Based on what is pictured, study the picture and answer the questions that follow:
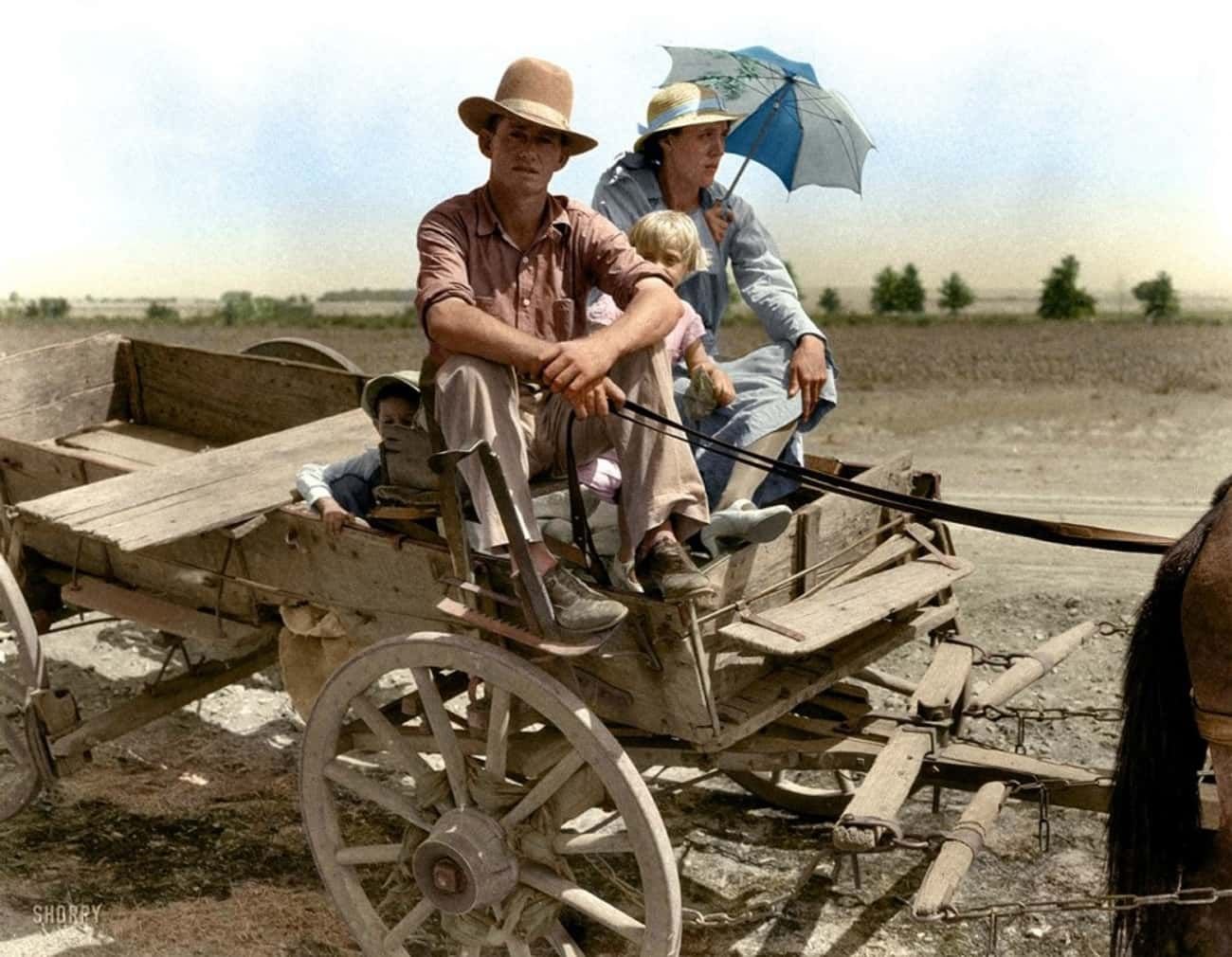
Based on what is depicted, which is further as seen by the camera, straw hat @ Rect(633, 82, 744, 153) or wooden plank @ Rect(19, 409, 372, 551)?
straw hat @ Rect(633, 82, 744, 153)

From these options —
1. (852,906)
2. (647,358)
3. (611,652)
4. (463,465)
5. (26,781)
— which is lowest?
(852,906)

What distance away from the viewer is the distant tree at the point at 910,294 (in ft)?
154

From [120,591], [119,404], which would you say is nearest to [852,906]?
[120,591]

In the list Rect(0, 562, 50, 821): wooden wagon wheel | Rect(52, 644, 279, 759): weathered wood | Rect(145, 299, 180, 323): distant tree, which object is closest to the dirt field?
Rect(0, 562, 50, 821): wooden wagon wheel

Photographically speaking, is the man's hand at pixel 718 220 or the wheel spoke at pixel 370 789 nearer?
the wheel spoke at pixel 370 789

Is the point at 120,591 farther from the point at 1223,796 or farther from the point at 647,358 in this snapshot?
the point at 1223,796

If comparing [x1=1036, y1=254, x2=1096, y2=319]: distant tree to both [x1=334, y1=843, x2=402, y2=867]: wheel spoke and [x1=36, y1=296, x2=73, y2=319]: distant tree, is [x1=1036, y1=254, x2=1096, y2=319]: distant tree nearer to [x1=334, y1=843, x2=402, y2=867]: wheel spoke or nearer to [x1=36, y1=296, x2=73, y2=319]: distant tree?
[x1=36, y1=296, x2=73, y2=319]: distant tree

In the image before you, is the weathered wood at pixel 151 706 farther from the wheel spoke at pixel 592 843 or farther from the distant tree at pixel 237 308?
the distant tree at pixel 237 308

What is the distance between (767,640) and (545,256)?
4.39ft

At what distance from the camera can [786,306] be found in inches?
197

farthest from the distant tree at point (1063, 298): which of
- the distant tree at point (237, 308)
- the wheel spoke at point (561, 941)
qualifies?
the wheel spoke at point (561, 941)

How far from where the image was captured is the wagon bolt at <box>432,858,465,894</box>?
13.0 ft

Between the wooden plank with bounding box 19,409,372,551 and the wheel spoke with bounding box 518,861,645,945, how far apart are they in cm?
138

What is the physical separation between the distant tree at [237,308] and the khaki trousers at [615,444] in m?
38.5
